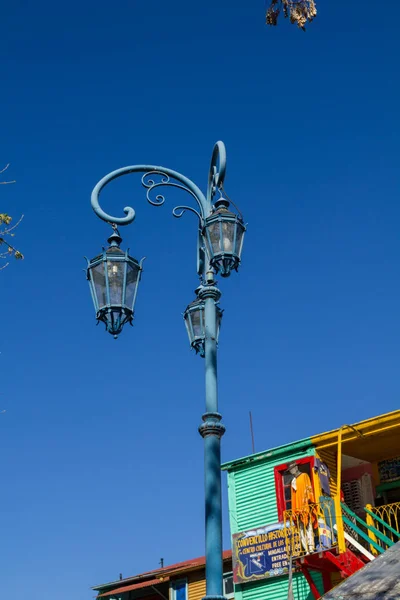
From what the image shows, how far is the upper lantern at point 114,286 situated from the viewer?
8367mm

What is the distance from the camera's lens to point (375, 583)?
6574mm

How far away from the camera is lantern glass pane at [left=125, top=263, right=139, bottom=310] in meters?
8.46

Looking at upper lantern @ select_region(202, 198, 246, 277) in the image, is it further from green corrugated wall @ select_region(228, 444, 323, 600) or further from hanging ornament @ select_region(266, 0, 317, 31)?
green corrugated wall @ select_region(228, 444, 323, 600)

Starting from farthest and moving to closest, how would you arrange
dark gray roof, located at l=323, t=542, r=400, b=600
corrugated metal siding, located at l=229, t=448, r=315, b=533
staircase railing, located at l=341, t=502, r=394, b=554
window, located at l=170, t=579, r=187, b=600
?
window, located at l=170, t=579, r=187, b=600 < corrugated metal siding, located at l=229, t=448, r=315, b=533 < staircase railing, located at l=341, t=502, r=394, b=554 < dark gray roof, located at l=323, t=542, r=400, b=600

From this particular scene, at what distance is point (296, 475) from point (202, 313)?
10356 mm

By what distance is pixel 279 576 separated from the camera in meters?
18.2

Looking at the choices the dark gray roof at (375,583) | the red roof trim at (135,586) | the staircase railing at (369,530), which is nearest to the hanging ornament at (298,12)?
the dark gray roof at (375,583)

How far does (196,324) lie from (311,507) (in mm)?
8909

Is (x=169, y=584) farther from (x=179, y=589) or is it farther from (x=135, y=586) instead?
(x=135, y=586)

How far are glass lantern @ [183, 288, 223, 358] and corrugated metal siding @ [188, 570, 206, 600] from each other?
1884cm

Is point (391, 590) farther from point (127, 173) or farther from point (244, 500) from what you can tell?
point (244, 500)

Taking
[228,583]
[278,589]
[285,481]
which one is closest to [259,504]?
[285,481]

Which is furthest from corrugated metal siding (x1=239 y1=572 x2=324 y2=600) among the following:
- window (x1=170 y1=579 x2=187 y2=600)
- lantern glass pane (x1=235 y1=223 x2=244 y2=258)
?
lantern glass pane (x1=235 y1=223 x2=244 y2=258)

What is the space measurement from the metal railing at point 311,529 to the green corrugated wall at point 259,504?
139 centimetres
